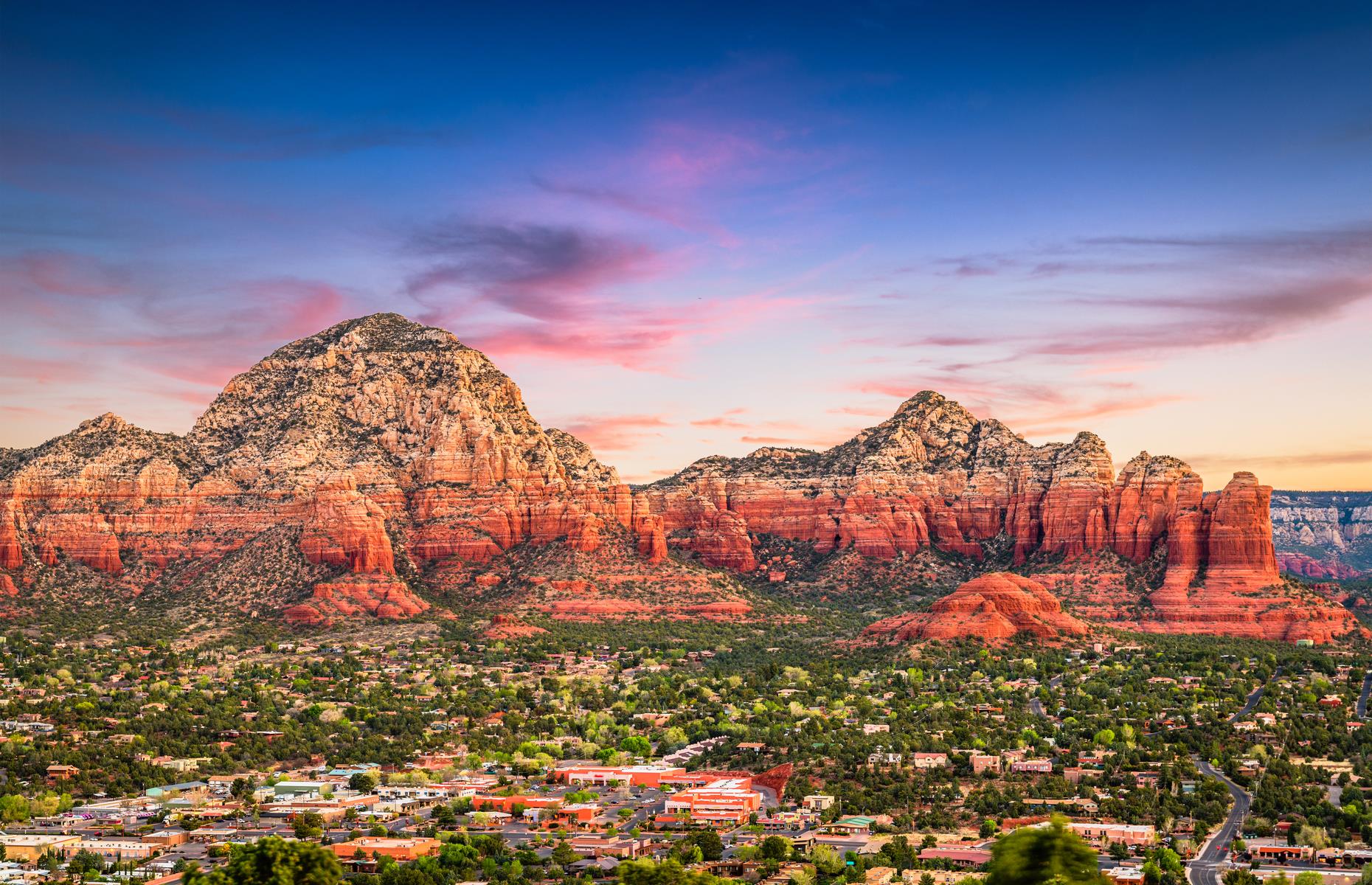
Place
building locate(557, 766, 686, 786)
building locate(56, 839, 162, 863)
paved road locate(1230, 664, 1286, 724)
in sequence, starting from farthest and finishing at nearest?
paved road locate(1230, 664, 1286, 724), building locate(557, 766, 686, 786), building locate(56, 839, 162, 863)

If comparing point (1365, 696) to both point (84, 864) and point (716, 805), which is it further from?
point (84, 864)

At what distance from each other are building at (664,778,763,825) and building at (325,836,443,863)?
18.0 metres

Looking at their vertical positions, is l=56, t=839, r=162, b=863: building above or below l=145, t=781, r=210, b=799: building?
below

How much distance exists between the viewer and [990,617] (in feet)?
609

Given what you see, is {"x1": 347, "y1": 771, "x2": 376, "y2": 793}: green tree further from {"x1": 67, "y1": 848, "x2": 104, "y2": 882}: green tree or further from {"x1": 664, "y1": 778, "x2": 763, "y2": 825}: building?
{"x1": 67, "y1": 848, "x2": 104, "y2": 882}: green tree

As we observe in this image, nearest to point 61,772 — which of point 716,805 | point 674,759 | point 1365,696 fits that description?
point 674,759

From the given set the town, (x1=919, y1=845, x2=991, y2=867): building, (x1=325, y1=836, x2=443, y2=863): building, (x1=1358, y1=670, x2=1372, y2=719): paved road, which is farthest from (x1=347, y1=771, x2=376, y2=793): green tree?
(x1=1358, y1=670, x2=1372, y2=719): paved road

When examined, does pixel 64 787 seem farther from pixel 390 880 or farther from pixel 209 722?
pixel 390 880

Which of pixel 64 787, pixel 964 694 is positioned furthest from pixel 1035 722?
pixel 64 787

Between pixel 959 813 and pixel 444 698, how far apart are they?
212 feet

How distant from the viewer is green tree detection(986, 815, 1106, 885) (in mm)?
62156

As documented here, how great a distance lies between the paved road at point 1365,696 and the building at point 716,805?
207 feet

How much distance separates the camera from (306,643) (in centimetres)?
18550

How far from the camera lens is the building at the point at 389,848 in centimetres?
9556
